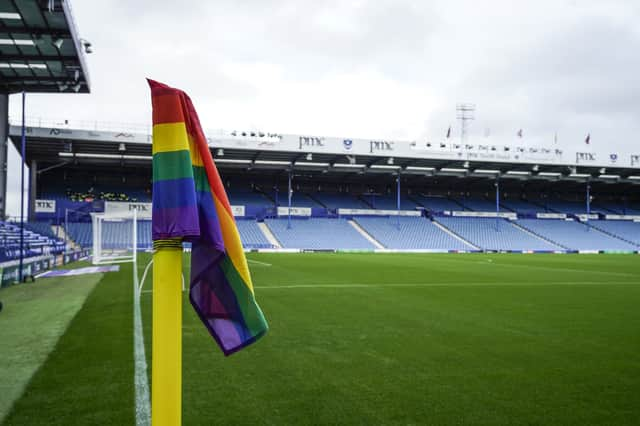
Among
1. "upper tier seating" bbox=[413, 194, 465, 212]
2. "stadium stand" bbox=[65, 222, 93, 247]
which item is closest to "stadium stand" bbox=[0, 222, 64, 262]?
"stadium stand" bbox=[65, 222, 93, 247]

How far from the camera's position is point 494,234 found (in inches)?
2008

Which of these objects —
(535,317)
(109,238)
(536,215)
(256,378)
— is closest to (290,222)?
(109,238)

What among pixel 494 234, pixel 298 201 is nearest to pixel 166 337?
pixel 298 201

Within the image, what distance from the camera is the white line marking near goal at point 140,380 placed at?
144 inches

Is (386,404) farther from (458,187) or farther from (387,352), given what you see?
(458,187)

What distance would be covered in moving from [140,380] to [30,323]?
4.35m

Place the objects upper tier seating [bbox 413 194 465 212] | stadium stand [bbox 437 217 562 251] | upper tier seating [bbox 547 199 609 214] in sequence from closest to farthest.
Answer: stadium stand [bbox 437 217 562 251] < upper tier seating [bbox 413 194 465 212] < upper tier seating [bbox 547 199 609 214]

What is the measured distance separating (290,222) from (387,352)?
4298 cm

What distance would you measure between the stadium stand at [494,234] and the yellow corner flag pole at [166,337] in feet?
161

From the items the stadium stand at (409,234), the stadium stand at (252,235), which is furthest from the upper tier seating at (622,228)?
the stadium stand at (252,235)

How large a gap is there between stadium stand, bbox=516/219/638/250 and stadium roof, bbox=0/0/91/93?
47.0 m

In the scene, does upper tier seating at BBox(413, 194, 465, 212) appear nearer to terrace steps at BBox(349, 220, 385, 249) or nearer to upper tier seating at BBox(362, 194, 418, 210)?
upper tier seating at BBox(362, 194, 418, 210)

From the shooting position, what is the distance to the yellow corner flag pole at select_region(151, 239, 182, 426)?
1.99 meters

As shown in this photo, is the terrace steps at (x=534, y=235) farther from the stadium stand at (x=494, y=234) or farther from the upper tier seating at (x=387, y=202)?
the upper tier seating at (x=387, y=202)
